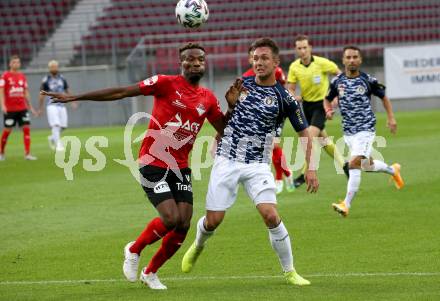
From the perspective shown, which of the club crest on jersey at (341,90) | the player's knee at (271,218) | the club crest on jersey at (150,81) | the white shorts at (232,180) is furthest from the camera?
the club crest on jersey at (341,90)

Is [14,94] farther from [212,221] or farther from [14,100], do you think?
[212,221]

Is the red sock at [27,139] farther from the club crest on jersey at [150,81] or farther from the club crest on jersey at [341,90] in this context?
the club crest on jersey at [150,81]

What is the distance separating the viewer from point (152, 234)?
845cm

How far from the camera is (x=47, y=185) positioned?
1753 centimetres

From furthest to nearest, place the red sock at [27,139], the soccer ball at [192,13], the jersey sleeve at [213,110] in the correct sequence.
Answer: the red sock at [27,139] → the soccer ball at [192,13] → the jersey sleeve at [213,110]

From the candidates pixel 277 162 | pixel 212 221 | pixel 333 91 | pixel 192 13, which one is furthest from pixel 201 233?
pixel 277 162

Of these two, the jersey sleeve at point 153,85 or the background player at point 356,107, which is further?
the background player at point 356,107

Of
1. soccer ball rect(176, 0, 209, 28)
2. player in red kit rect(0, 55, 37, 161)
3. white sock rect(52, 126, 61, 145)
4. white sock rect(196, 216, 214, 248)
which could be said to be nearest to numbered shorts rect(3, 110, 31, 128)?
player in red kit rect(0, 55, 37, 161)

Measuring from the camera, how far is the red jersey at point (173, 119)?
844 cm

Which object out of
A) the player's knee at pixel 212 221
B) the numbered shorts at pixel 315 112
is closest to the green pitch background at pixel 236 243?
the player's knee at pixel 212 221

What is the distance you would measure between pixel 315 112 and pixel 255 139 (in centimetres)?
824

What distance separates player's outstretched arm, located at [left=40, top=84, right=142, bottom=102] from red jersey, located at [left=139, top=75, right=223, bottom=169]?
239 millimetres

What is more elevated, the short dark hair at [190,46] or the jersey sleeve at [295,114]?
the short dark hair at [190,46]

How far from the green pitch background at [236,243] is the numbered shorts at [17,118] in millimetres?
5246
